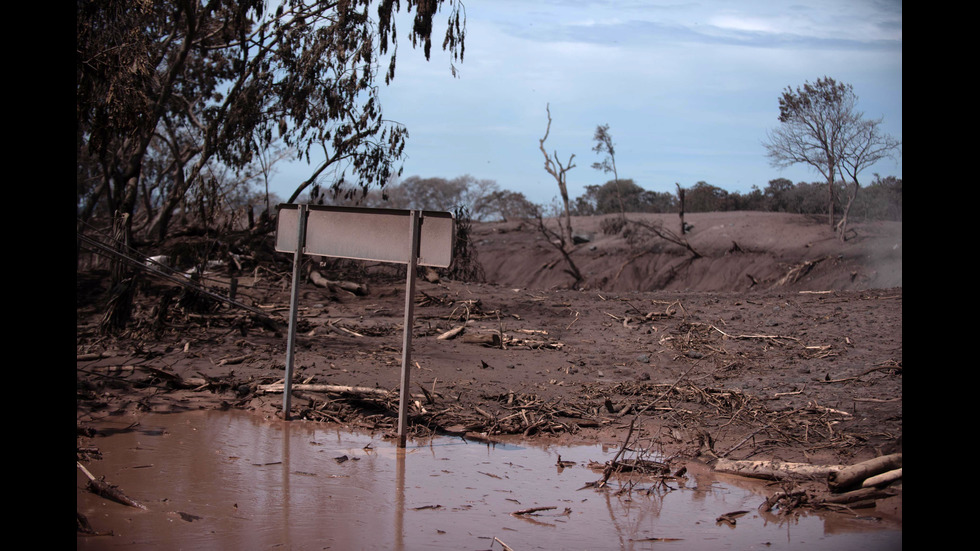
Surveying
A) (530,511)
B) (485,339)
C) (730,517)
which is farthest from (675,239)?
(530,511)

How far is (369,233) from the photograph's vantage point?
19.5 feet

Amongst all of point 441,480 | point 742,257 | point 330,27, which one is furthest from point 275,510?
point 742,257

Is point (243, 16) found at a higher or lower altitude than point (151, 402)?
higher

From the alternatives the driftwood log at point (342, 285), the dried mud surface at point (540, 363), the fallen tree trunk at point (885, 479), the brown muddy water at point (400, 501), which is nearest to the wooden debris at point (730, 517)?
the brown muddy water at point (400, 501)

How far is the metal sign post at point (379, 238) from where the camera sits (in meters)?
5.63

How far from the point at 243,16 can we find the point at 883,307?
12848mm

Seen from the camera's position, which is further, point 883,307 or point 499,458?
point 883,307

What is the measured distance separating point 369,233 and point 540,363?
153 inches

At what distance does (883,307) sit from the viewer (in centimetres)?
1180

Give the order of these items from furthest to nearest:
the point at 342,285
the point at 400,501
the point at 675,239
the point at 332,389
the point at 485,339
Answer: the point at 675,239 → the point at 342,285 → the point at 485,339 → the point at 332,389 → the point at 400,501

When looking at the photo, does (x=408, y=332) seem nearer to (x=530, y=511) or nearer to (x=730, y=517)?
(x=530, y=511)

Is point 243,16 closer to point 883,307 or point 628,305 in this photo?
point 628,305

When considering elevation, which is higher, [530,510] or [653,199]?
[653,199]

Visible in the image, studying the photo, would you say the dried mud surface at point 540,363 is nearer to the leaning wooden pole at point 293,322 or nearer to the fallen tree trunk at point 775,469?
the leaning wooden pole at point 293,322
